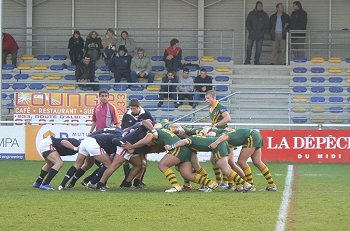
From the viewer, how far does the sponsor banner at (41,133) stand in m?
29.1

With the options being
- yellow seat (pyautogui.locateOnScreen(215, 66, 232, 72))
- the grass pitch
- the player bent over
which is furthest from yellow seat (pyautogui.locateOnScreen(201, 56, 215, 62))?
the player bent over

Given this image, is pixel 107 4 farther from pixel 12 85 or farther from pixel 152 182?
pixel 152 182

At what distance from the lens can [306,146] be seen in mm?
28984

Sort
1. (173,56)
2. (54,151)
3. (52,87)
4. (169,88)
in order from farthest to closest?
(173,56), (52,87), (169,88), (54,151)

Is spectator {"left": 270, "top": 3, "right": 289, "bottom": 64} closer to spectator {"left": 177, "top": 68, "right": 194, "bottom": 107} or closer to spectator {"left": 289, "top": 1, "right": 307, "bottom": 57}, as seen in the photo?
spectator {"left": 289, "top": 1, "right": 307, "bottom": 57}

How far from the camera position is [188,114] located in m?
32.5

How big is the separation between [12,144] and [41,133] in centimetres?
95

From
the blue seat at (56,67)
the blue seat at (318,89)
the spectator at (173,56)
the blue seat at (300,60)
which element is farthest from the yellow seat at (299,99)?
the blue seat at (56,67)

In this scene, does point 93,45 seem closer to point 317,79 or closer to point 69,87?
point 69,87

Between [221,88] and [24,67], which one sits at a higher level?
[24,67]

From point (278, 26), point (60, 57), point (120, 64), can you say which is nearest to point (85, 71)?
point (120, 64)

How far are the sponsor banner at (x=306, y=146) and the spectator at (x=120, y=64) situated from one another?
754 centimetres

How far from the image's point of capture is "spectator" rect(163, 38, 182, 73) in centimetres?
3506

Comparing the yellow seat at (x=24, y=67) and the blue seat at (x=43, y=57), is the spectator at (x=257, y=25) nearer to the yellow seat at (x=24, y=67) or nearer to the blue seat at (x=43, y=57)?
the blue seat at (x=43, y=57)
